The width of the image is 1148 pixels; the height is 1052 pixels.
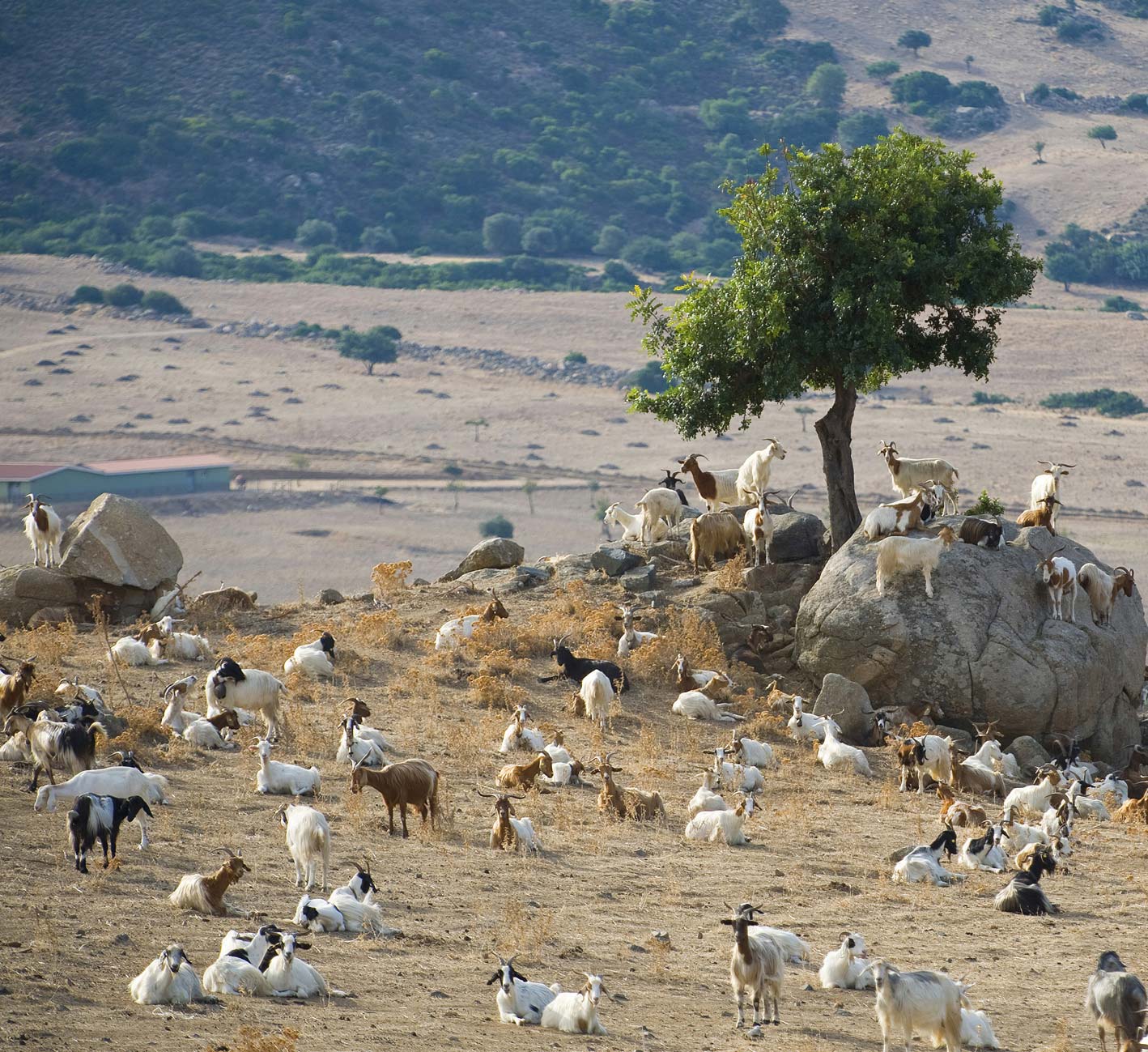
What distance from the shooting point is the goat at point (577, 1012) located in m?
11.6

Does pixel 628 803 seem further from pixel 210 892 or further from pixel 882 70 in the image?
pixel 882 70

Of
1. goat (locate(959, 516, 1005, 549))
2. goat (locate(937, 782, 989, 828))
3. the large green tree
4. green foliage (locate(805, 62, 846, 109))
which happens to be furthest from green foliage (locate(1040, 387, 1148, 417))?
green foliage (locate(805, 62, 846, 109))

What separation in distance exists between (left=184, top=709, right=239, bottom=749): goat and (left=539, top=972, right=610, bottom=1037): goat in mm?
8714

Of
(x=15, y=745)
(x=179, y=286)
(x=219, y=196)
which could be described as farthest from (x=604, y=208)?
(x=15, y=745)

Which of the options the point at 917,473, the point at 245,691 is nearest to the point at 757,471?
the point at 917,473

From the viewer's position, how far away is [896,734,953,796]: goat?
20328 millimetres

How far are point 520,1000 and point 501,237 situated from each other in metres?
128

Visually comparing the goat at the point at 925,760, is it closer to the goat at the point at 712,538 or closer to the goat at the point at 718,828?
the goat at the point at 718,828

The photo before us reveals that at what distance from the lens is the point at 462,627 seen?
2502 centimetres

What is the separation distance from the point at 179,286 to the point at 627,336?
34.6 m

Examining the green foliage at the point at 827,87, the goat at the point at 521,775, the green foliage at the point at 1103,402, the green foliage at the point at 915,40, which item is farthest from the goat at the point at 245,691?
the green foliage at the point at 915,40

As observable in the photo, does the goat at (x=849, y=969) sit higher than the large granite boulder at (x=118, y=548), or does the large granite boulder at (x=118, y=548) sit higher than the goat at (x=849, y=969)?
the goat at (x=849, y=969)

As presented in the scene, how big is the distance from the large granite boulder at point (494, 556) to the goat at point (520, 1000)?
17.8m

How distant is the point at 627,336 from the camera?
359 ft
